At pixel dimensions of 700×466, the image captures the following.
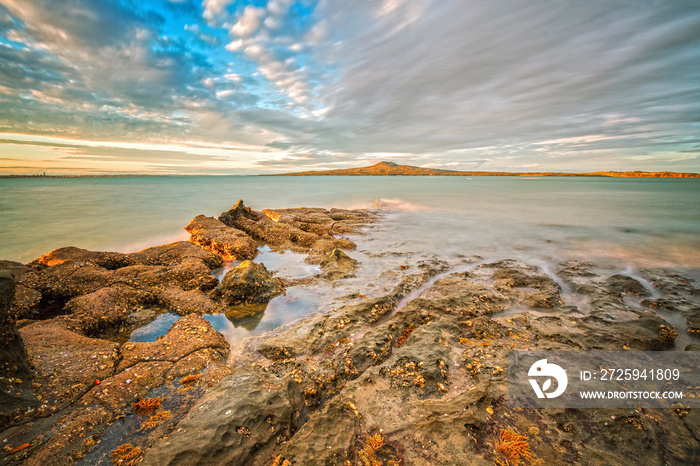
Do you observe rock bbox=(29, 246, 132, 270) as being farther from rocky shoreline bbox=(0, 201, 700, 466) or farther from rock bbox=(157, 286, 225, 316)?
rock bbox=(157, 286, 225, 316)

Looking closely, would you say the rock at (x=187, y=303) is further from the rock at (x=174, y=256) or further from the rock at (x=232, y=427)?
the rock at (x=232, y=427)

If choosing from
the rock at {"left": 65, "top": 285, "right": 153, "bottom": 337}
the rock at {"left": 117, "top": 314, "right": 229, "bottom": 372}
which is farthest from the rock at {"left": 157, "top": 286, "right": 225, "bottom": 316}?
the rock at {"left": 117, "top": 314, "right": 229, "bottom": 372}

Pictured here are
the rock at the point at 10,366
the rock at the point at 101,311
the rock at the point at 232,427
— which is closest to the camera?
the rock at the point at 232,427

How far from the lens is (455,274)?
32.1ft

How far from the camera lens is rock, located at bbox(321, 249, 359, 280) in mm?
9617

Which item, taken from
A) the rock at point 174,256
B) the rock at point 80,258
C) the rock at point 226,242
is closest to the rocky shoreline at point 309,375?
the rock at point 80,258

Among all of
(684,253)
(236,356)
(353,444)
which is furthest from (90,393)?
(684,253)

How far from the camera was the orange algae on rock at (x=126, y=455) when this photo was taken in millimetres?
3086

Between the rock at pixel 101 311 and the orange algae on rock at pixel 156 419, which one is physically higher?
the rock at pixel 101 311

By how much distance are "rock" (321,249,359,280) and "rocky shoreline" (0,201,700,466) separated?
187 cm

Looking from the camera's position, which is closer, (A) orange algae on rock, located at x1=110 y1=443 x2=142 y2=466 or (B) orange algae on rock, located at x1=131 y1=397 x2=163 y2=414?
(A) orange algae on rock, located at x1=110 y1=443 x2=142 y2=466

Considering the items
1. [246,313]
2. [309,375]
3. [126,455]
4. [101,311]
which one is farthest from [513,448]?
[101,311]

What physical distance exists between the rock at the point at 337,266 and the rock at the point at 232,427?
572cm

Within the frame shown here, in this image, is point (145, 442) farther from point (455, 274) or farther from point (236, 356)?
point (455, 274)
